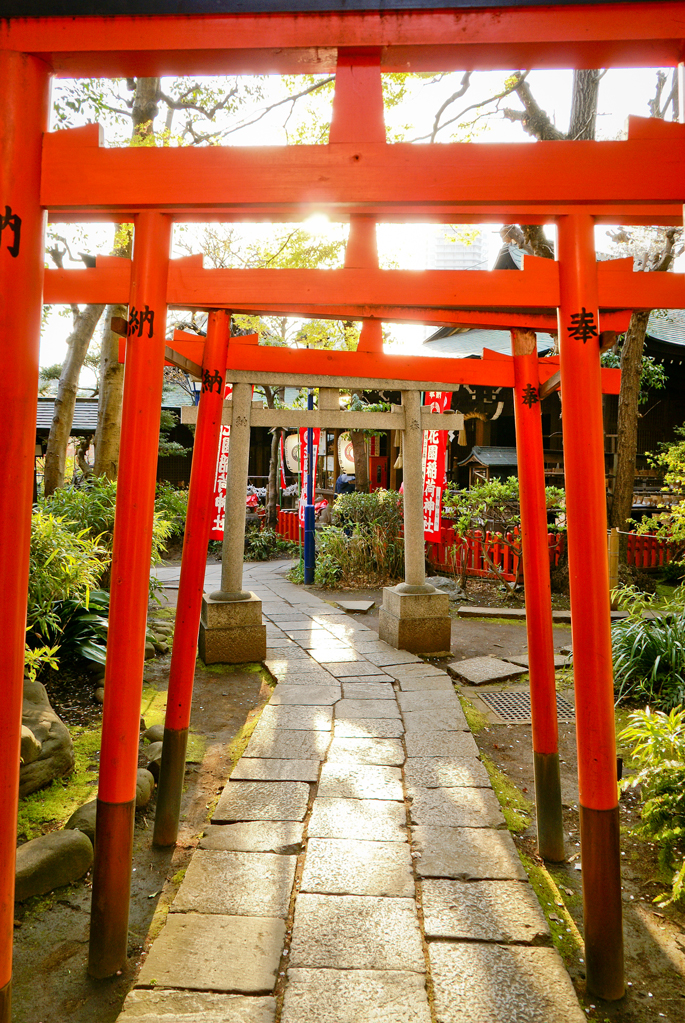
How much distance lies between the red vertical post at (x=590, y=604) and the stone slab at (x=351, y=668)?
367 cm

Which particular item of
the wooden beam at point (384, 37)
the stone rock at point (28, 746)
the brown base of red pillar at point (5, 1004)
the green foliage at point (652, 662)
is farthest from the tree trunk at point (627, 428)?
the brown base of red pillar at point (5, 1004)

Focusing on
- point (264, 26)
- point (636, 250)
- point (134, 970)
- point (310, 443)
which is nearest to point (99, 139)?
point (264, 26)

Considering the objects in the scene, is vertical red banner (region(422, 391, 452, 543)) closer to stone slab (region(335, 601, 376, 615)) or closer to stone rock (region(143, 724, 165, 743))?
stone slab (region(335, 601, 376, 615))

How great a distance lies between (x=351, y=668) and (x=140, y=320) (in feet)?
14.5

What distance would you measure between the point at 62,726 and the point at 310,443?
812cm

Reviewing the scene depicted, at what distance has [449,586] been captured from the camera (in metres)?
9.77

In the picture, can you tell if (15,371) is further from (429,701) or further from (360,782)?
(429,701)

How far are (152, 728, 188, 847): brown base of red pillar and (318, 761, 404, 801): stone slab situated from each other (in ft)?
2.68

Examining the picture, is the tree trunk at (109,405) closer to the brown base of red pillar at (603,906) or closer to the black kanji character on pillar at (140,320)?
the black kanji character on pillar at (140,320)

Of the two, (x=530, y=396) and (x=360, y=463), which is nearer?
(x=530, y=396)

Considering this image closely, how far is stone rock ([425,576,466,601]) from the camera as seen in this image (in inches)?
374

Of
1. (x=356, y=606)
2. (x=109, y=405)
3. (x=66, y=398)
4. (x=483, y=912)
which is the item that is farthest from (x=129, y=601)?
(x=66, y=398)

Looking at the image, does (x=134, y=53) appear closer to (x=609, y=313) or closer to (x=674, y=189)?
(x=674, y=189)

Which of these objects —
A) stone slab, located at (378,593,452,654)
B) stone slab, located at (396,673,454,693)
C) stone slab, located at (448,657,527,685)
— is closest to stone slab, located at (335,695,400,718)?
stone slab, located at (396,673,454,693)
